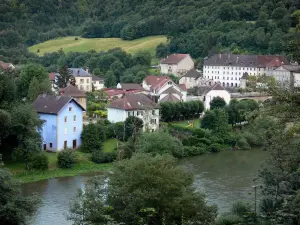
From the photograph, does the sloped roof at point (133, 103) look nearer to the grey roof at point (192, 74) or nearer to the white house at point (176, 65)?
the grey roof at point (192, 74)

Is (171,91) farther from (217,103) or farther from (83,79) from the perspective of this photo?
(83,79)

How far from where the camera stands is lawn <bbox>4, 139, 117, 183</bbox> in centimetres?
2966

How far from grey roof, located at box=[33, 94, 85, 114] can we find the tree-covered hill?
36.0m

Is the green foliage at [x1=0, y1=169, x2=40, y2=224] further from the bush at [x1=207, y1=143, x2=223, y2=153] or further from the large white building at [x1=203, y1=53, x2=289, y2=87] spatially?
the large white building at [x1=203, y1=53, x2=289, y2=87]

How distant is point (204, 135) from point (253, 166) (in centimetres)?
580

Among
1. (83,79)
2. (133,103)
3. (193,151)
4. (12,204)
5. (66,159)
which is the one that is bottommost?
(12,204)

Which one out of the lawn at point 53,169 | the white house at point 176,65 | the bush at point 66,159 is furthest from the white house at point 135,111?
the white house at point 176,65

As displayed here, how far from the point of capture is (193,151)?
37.4 metres

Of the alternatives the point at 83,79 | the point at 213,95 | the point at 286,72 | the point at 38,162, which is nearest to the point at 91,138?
the point at 38,162

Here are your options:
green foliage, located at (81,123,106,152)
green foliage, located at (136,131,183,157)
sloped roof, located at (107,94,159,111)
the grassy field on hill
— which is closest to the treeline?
sloped roof, located at (107,94,159,111)

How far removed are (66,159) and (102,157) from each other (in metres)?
2.48

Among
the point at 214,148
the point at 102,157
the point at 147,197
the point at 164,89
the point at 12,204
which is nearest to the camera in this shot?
the point at 147,197

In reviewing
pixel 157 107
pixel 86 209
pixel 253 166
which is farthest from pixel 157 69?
pixel 86 209

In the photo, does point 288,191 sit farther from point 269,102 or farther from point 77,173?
point 77,173
